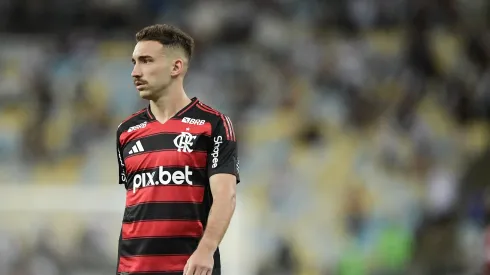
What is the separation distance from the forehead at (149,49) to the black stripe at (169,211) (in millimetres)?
520

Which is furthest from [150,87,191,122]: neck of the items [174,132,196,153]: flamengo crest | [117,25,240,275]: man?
[174,132,196,153]: flamengo crest

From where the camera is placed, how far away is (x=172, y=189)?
3266 millimetres

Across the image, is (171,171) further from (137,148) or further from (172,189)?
(137,148)

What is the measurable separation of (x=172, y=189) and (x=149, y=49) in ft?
1.62

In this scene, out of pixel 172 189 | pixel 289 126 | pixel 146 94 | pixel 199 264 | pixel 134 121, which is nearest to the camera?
pixel 199 264

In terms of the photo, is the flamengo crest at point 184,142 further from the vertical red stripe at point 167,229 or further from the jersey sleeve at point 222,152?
the vertical red stripe at point 167,229

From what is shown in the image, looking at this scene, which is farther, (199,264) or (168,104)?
(168,104)

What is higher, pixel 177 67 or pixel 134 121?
pixel 177 67

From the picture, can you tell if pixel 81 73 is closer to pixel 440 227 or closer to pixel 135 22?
pixel 135 22

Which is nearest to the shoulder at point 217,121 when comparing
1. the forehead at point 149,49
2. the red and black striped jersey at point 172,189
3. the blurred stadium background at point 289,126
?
the red and black striped jersey at point 172,189

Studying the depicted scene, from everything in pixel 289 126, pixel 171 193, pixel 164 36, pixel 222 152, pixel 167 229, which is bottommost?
pixel 167 229

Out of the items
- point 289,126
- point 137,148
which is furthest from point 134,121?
point 289,126

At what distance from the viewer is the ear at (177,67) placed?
3369mm

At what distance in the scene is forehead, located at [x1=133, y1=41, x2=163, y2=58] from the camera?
333cm
